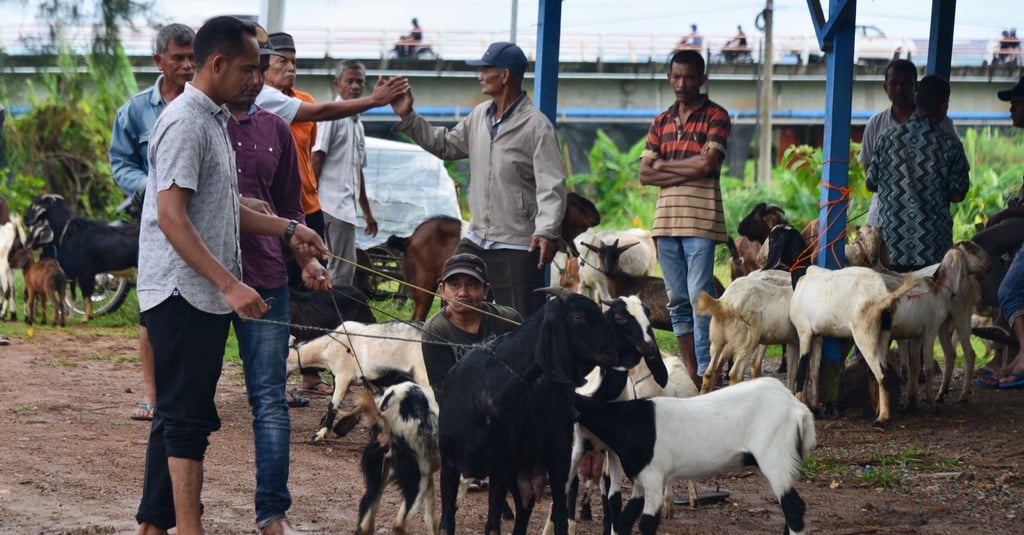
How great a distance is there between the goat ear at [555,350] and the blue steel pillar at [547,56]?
3.89 m

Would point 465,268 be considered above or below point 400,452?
above

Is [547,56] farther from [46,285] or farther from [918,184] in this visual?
[46,285]

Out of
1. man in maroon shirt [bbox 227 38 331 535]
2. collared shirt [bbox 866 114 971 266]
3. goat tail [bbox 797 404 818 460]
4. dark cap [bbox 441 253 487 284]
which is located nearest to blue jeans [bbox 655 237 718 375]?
collared shirt [bbox 866 114 971 266]

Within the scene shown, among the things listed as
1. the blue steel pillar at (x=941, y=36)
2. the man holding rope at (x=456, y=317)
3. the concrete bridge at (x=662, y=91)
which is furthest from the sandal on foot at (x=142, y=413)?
the concrete bridge at (x=662, y=91)

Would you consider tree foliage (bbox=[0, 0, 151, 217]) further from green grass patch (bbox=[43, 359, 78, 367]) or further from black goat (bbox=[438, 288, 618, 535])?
black goat (bbox=[438, 288, 618, 535])

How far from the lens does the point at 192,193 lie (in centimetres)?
423

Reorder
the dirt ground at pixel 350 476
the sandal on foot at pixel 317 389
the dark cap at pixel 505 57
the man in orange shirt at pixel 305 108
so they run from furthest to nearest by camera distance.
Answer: the sandal on foot at pixel 317 389, the dark cap at pixel 505 57, the man in orange shirt at pixel 305 108, the dirt ground at pixel 350 476

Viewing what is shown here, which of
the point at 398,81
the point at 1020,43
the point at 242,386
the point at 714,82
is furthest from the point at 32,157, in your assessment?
the point at 1020,43

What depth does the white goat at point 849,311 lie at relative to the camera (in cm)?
788

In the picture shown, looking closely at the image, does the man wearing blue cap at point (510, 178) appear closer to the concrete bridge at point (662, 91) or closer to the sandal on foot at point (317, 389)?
the sandal on foot at point (317, 389)

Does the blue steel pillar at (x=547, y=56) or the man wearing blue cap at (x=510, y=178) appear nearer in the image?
the man wearing blue cap at (x=510, y=178)

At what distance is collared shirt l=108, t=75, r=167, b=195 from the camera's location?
21.4 feet

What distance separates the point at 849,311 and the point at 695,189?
1.26 m

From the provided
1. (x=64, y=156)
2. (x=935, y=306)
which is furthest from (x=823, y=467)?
(x=64, y=156)
